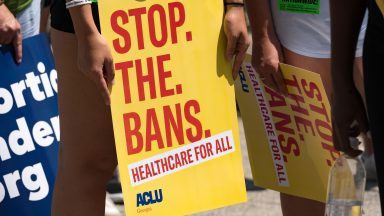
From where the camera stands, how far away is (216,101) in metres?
3.74

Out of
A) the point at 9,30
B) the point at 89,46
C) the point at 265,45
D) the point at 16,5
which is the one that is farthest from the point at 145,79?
the point at 16,5

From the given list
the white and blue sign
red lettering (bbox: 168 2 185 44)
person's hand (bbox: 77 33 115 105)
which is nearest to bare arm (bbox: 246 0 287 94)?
red lettering (bbox: 168 2 185 44)

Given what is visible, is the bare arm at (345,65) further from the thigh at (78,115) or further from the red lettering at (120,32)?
the thigh at (78,115)

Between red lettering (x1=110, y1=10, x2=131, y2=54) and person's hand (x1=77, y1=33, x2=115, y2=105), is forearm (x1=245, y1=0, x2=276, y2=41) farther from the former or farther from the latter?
person's hand (x1=77, y1=33, x2=115, y2=105)

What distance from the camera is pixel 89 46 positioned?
3354 mm

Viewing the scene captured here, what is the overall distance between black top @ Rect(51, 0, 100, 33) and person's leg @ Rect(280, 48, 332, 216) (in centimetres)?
78

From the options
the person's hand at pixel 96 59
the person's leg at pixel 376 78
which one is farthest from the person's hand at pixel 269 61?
the person's leg at pixel 376 78

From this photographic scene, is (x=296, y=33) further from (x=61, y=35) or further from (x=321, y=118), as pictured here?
(x=61, y=35)

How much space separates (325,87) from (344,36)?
3.44 ft

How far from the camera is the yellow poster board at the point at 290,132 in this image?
3842mm

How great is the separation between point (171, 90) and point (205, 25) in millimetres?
242

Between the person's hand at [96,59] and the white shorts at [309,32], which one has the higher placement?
the person's hand at [96,59]

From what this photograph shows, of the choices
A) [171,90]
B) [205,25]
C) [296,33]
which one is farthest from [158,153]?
[296,33]

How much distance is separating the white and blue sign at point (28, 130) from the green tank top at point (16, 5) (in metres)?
0.15
